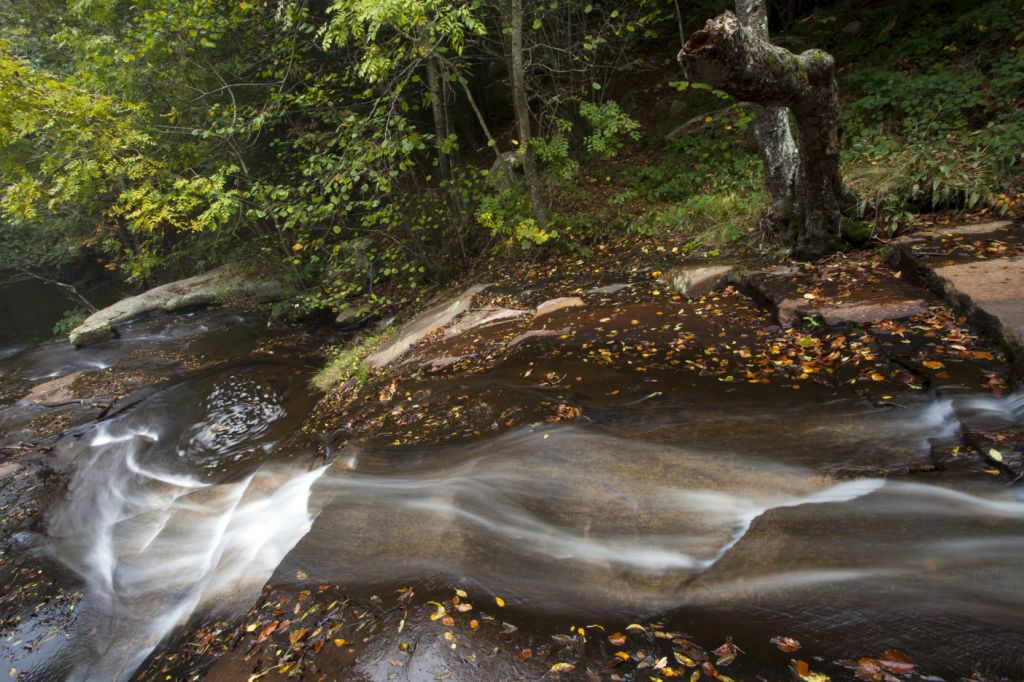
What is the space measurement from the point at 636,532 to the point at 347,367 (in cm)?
573

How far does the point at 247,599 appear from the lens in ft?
12.7

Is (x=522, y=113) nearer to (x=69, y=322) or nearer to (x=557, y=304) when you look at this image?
(x=557, y=304)

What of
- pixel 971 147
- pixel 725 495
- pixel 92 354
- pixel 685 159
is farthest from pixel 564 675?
pixel 92 354

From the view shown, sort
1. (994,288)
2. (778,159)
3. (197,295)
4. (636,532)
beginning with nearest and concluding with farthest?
(636,532) → (994,288) → (778,159) → (197,295)

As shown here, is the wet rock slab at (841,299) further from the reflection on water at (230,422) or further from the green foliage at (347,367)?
the reflection on water at (230,422)

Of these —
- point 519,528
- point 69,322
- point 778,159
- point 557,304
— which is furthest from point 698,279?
point 69,322

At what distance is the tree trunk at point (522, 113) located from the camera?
739cm

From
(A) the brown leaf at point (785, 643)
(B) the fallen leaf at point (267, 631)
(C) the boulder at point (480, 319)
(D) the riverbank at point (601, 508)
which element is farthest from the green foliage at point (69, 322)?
(A) the brown leaf at point (785, 643)

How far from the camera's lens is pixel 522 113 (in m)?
8.06

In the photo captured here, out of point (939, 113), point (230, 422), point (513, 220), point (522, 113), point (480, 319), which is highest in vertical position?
point (522, 113)

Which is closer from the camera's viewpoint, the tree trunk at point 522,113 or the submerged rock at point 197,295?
the tree trunk at point 522,113

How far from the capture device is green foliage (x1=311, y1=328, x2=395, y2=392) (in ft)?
24.6

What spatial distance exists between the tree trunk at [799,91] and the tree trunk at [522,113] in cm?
359

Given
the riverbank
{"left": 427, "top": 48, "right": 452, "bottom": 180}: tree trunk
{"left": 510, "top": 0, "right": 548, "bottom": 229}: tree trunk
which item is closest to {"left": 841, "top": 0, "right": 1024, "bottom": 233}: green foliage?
the riverbank
